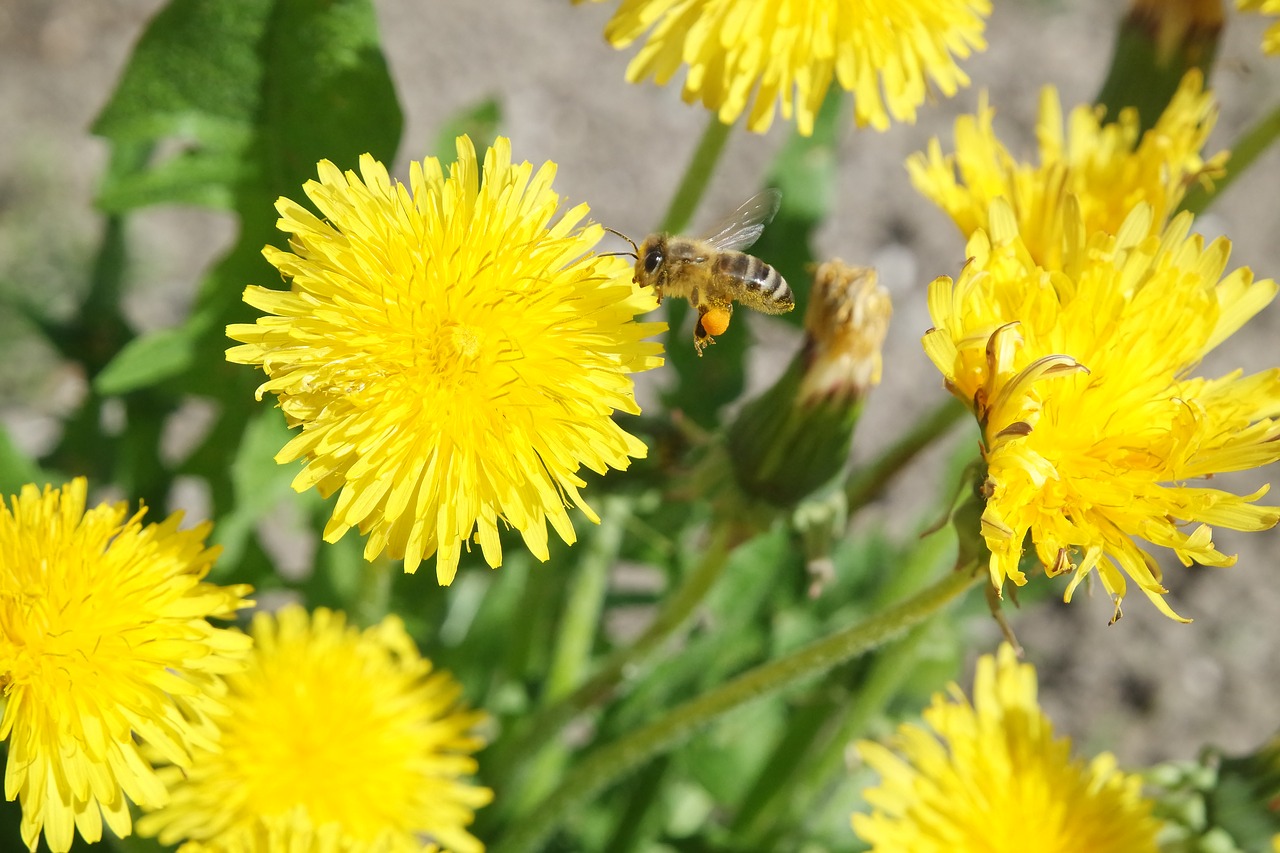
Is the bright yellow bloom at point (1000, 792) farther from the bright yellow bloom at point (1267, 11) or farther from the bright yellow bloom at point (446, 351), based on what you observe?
the bright yellow bloom at point (1267, 11)

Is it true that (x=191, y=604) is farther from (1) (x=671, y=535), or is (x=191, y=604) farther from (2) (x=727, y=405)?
(2) (x=727, y=405)

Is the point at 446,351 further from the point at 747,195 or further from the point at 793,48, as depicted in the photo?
the point at 747,195

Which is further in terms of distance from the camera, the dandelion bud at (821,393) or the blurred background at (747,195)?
the blurred background at (747,195)

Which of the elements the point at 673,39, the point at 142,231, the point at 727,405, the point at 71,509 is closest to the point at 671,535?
the point at 727,405

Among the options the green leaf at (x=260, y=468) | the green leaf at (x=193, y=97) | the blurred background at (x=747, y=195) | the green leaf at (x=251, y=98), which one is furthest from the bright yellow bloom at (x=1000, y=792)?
the blurred background at (x=747, y=195)

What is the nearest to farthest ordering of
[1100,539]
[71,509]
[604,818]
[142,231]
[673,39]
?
[1100,539] < [71,509] < [673,39] < [604,818] < [142,231]

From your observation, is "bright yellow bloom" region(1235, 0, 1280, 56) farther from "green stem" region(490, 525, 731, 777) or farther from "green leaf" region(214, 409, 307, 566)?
"green leaf" region(214, 409, 307, 566)
